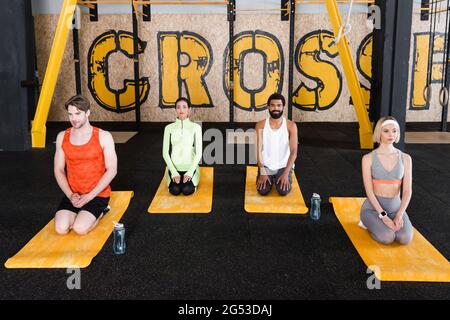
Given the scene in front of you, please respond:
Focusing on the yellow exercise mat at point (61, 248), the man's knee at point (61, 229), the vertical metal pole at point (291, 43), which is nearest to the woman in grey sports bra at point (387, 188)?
the yellow exercise mat at point (61, 248)

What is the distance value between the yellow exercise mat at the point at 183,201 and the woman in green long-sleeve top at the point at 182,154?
9 centimetres

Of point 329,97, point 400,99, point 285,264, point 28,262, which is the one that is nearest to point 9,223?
point 28,262

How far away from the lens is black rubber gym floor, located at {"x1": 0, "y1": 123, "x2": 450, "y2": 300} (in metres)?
2.65

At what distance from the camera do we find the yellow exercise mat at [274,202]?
161 inches

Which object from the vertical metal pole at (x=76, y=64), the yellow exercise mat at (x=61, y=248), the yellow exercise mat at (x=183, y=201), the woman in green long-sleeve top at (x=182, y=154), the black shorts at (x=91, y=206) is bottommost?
the yellow exercise mat at (x=61, y=248)

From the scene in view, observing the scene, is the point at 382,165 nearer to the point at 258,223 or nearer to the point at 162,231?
the point at 258,223

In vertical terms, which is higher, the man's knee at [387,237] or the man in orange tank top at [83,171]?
the man in orange tank top at [83,171]

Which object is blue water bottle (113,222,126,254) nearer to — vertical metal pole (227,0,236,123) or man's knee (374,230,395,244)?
man's knee (374,230,395,244)

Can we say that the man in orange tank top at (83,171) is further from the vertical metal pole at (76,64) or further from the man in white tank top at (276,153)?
the vertical metal pole at (76,64)

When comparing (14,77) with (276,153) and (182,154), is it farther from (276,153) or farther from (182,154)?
(276,153)

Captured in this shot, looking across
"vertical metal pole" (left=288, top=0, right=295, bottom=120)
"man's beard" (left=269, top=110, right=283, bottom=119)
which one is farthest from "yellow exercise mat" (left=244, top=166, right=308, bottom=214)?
"vertical metal pole" (left=288, top=0, right=295, bottom=120)

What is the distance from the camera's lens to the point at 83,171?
142 inches

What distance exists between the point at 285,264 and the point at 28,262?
1711mm

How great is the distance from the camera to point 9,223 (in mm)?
3828
